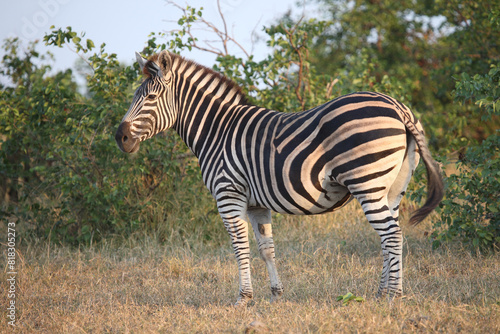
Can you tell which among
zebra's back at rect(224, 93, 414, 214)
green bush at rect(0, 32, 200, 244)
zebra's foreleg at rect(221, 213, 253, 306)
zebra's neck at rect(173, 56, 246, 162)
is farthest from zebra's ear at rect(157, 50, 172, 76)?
green bush at rect(0, 32, 200, 244)

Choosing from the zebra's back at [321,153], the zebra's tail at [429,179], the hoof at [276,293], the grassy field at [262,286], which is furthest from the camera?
the hoof at [276,293]

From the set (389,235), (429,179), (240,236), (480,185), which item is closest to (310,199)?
(389,235)

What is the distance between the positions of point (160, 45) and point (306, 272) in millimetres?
4165

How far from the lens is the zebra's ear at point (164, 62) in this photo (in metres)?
4.97

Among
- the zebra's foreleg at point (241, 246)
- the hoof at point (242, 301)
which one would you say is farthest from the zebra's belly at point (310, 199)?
the hoof at point (242, 301)

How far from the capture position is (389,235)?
4254mm

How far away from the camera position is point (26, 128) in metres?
7.77

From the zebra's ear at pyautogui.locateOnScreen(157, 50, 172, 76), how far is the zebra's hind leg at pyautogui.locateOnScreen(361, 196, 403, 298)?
8.15 ft

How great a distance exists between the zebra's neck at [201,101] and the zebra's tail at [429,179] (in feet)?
6.20

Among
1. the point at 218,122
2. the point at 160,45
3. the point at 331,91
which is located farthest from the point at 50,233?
the point at 331,91

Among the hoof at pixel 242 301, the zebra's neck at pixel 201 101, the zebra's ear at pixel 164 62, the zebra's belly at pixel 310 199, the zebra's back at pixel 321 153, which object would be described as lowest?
the hoof at pixel 242 301

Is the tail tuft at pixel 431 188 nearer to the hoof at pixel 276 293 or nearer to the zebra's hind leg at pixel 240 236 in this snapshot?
the hoof at pixel 276 293

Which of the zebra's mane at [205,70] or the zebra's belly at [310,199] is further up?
the zebra's mane at [205,70]

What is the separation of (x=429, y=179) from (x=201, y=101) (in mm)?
2482
